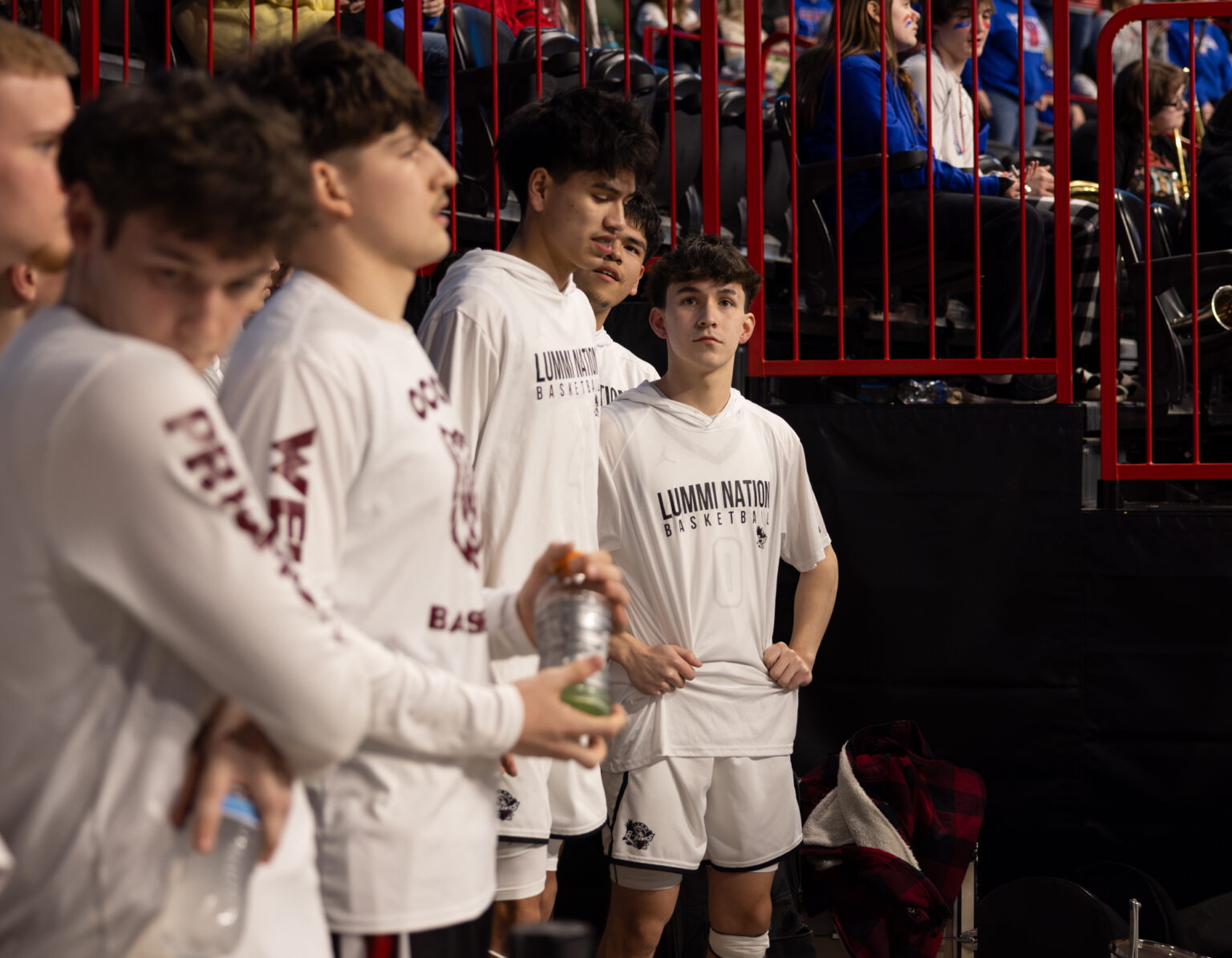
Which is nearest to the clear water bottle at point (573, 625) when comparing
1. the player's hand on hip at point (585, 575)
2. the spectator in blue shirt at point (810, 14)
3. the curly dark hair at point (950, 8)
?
the player's hand on hip at point (585, 575)

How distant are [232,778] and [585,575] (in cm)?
50

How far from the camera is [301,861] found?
1228 mm

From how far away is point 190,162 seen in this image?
1108 mm

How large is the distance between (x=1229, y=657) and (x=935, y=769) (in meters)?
1.00

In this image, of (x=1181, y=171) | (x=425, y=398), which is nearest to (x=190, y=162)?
(x=425, y=398)

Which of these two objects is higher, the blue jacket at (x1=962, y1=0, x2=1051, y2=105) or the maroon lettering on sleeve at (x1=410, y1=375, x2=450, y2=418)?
the blue jacket at (x1=962, y1=0, x2=1051, y2=105)

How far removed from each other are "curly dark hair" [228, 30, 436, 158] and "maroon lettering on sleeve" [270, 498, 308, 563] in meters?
0.41

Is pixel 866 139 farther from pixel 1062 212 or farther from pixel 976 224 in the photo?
pixel 1062 212

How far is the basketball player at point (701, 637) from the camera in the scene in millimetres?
2951

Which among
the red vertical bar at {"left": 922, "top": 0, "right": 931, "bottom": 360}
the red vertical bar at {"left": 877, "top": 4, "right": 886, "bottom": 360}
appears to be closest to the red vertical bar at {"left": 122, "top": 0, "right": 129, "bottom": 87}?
the red vertical bar at {"left": 877, "top": 4, "right": 886, "bottom": 360}

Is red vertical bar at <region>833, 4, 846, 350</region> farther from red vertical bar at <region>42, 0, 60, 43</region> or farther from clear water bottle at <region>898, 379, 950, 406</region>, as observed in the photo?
red vertical bar at <region>42, 0, 60, 43</region>

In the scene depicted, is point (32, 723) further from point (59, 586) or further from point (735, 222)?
point (735, 222)

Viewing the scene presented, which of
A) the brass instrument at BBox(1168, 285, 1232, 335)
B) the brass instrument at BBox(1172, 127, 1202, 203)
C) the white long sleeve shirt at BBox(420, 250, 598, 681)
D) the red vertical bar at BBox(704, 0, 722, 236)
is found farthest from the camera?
the brass instrument at BBox(1172, 127, 1202, 203)

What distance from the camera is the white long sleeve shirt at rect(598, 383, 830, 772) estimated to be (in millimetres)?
2971
